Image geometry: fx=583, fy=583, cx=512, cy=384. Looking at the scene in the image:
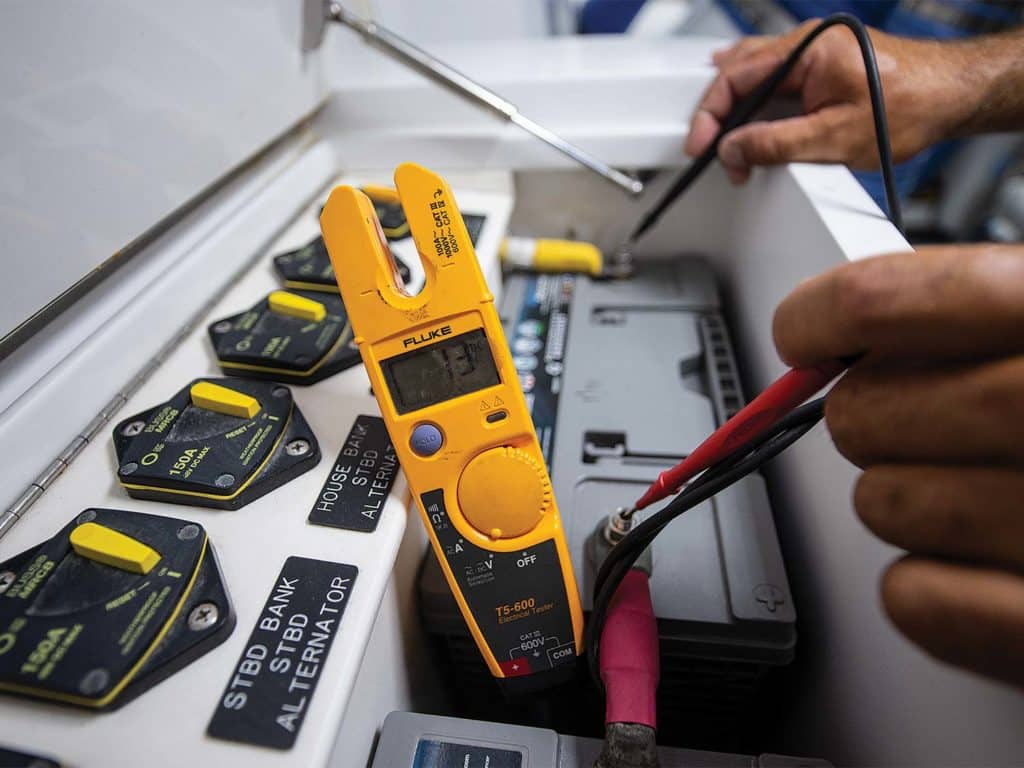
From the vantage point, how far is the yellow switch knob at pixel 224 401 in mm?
438

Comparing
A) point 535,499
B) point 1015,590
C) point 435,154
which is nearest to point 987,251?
point 1015,590

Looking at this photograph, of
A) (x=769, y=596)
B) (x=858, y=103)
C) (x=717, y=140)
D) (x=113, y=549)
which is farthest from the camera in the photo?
(x=717, y=140)

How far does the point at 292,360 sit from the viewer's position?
0.49m

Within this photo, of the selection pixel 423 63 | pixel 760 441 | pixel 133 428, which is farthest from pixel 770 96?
pixel 133 428

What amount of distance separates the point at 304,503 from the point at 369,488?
1.8 inches

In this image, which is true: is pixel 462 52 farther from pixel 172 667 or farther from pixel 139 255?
pixel 172 667

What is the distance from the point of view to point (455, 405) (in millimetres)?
399

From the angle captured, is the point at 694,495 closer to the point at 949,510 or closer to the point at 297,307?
the point at 949,510

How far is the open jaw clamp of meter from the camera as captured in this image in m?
0.39

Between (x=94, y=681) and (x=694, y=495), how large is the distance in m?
0.35

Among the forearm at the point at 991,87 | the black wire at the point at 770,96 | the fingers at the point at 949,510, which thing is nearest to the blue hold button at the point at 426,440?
the fingers at the point at 949,510

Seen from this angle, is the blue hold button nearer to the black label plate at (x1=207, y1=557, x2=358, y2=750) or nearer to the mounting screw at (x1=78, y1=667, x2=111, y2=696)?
the black label plate at (x1=207, y1=557, x2=358, y2=750)

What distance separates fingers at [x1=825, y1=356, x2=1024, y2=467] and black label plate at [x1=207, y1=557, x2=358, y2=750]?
30 centimetres

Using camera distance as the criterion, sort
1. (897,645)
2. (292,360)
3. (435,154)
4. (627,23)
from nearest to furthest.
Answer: (897,645)
(292,360)
(435,154)
(627,23)
